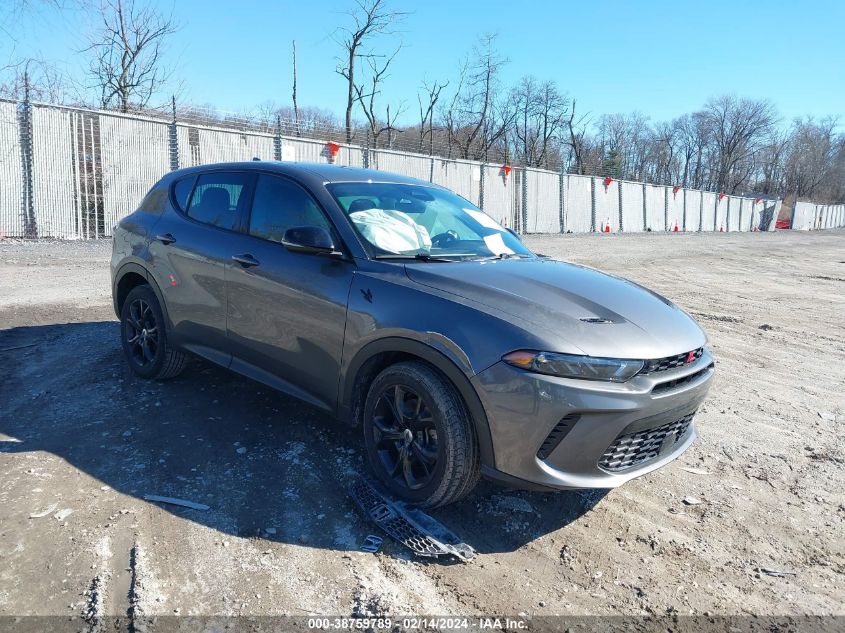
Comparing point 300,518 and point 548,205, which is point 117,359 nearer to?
point 300,518

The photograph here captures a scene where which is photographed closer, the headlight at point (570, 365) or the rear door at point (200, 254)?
the headlight at point (570, 365)

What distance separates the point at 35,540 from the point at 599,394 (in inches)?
104

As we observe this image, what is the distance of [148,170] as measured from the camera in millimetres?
15391

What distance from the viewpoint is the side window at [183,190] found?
4.62m

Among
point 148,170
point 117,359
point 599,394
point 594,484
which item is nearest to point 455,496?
point 594,484

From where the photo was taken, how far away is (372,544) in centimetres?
274

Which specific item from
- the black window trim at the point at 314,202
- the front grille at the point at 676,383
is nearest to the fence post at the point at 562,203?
the black window trim at the point at 314,202

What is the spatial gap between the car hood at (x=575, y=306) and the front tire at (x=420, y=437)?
0.49 meters

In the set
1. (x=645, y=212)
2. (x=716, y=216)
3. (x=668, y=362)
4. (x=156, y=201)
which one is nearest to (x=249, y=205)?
(x=156, y=201)

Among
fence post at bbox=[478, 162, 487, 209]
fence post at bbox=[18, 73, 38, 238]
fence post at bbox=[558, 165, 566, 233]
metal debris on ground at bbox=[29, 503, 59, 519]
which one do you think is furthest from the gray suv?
fence post at bbox=[558, 165, 566, 233]

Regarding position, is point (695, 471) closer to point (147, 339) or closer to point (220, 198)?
point (220, 198)

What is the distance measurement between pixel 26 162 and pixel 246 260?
41.9 feet

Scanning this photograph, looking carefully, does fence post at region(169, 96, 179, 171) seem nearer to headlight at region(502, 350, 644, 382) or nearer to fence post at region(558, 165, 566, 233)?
headlight at region(502, 350, 644, 382)

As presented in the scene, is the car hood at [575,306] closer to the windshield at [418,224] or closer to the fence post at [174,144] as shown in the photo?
the windshield at [418,224]
